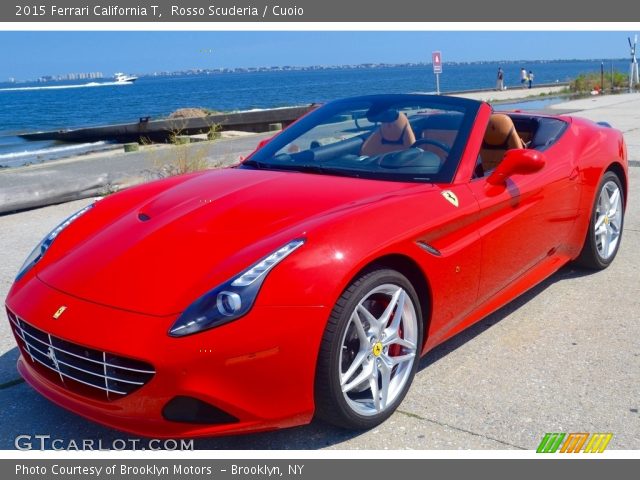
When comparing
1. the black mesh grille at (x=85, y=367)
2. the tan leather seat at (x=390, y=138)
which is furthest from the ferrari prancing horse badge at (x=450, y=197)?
the black mesh grille at (x=85, y=367)

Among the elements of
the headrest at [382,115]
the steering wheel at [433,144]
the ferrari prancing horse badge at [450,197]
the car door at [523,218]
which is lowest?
the car door at [523,218]

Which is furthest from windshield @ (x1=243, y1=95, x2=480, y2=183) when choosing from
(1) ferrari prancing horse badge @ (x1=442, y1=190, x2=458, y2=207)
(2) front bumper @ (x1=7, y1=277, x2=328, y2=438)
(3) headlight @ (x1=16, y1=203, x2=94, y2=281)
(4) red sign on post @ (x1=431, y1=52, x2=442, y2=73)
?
(4) red sign on post @ (x1=431, y1=52, x2=442, y2=73)

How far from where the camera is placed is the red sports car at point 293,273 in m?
2.59

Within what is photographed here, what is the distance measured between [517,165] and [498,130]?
2.69 ft

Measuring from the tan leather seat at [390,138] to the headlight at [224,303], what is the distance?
1.45 m

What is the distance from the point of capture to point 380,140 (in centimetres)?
400

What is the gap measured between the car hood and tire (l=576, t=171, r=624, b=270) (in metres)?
2.02

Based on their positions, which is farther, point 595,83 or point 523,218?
point 595,83

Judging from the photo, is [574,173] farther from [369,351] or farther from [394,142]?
[369,351]

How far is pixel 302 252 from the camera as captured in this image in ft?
9.02

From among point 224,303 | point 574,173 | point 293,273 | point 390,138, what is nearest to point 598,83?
point 574,173

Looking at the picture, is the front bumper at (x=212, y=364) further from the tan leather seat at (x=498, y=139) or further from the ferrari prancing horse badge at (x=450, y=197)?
the tan leather seat at (x=498, y=139)
